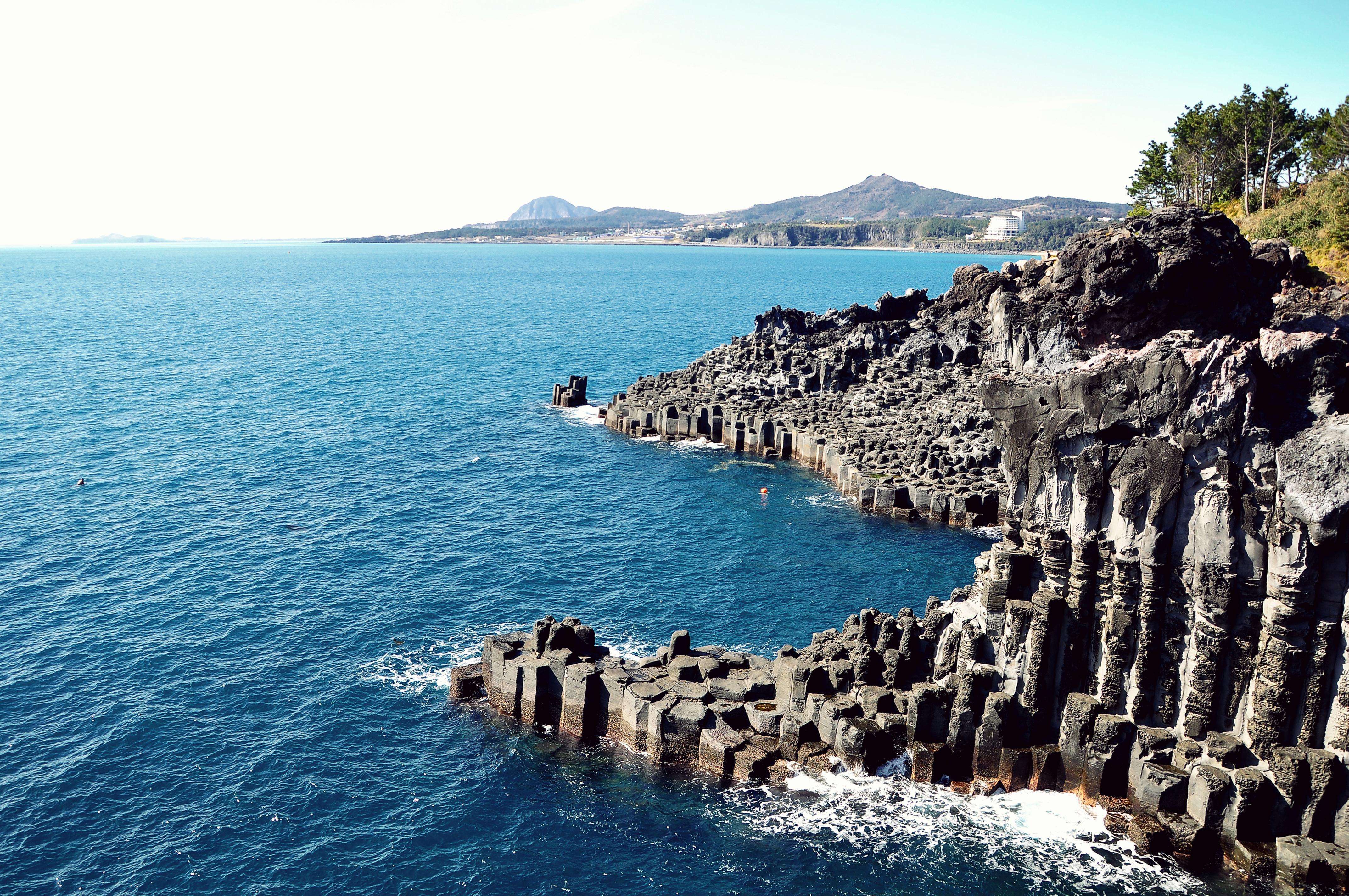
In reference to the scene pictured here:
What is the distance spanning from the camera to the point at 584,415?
112 m

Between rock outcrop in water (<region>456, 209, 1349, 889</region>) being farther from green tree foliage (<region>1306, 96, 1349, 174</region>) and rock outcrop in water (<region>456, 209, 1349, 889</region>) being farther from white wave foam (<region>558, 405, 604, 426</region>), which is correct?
green tree foliage (<region>1306, 96, 1349, 174</region>)

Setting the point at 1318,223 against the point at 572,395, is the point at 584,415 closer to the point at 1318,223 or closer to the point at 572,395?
the point at 572,395

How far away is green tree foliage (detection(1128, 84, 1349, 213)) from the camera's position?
126000 mm

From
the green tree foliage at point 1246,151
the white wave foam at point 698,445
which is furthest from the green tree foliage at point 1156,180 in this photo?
the white wave foam at point 698,445

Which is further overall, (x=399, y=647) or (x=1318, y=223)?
(x=1318, y=223)

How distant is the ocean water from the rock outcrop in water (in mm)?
1919

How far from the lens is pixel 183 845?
37188mm

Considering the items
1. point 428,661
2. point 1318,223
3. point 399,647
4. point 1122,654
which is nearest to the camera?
point 1122,654

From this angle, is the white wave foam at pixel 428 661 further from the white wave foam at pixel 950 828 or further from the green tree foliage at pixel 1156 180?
the green tree foliage at pixel 1156 180

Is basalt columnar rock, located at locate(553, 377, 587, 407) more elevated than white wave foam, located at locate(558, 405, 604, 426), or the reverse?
basalt columnar rock, located at locate(553, 377, 587, 407)

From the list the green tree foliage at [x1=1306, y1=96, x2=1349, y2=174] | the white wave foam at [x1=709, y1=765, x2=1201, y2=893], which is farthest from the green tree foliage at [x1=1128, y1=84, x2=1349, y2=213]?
the white wave foam at [x1=709, y1=765, x2=1201, y2=893]

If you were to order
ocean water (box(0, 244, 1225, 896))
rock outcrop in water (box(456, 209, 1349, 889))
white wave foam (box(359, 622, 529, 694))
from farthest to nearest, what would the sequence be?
1. white wave foam (box(359, 622, 529, 694))
2. ocean water (box(0, 244, 1225, 896))
3. rock outcrop in water (box(456, 209, 1349, 889))

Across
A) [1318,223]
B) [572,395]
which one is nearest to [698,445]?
[572,395]

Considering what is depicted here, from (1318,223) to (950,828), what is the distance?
341 feet
